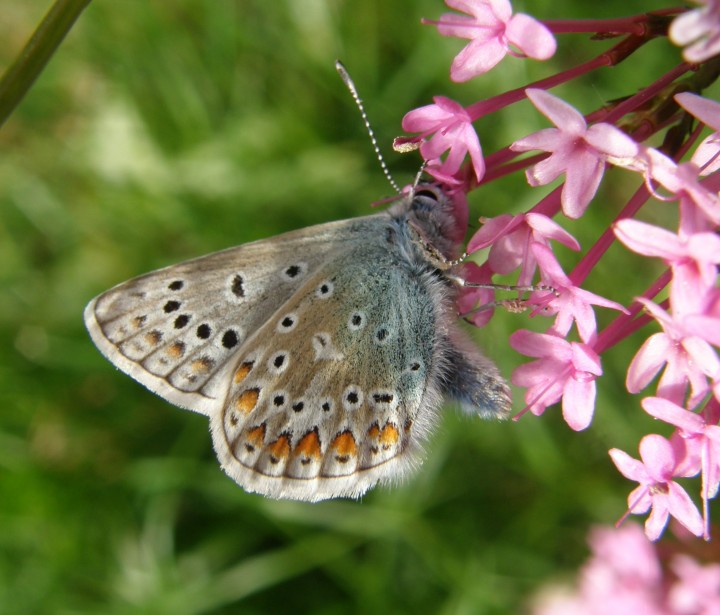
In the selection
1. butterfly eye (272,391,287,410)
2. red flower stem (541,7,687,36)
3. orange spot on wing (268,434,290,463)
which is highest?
red flower stem (541,7,687,36)

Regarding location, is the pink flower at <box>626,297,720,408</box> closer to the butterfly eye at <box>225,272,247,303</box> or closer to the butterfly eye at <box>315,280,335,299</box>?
the butterfly eye at <box>315,280,335,299</box>

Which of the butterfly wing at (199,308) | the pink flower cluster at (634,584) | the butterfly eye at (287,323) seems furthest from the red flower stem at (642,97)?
the pink flower cluster at (634,584)

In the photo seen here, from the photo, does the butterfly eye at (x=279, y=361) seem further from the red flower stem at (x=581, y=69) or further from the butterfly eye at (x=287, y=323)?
the red flower stem at (x=581, y=69)

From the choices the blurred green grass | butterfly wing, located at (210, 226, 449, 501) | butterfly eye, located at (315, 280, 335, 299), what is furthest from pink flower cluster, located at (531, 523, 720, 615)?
butterfly eye, located at (315, 280, 335, 299)

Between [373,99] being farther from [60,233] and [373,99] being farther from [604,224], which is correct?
[60,233]

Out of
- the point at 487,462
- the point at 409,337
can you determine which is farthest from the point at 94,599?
the point at 409,337

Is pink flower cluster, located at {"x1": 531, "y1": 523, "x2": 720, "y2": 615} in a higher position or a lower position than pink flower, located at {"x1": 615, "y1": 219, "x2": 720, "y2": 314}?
lower

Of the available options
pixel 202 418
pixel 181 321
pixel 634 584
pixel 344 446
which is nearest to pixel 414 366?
pixel 344 446

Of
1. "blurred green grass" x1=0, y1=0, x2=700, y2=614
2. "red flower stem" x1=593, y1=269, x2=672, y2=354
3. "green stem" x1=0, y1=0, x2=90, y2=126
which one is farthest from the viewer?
"blurred green grass" x1=0, y1=0, x2=700, y2=614

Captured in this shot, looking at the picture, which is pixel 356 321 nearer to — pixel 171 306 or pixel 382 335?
pixel 382 335
